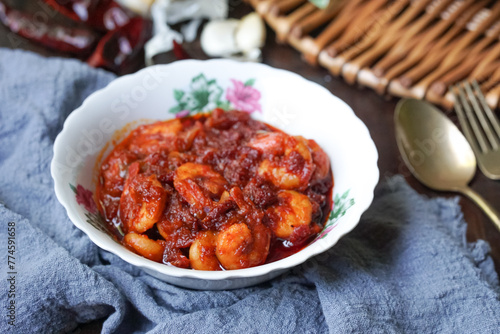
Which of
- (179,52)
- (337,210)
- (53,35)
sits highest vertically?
(337,210)

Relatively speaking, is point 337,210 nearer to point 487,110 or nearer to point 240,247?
point 240,247

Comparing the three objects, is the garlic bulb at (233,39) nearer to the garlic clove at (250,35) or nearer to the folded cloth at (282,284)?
the garlic clove at (250,35)

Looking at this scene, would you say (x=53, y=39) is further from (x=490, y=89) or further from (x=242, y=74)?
(x=490, y=89)

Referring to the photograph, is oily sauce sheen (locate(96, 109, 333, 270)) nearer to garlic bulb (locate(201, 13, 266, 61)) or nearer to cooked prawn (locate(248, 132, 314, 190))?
cooked prawn (locate(248, 132, 314, 190))

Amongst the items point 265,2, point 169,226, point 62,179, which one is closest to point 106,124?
point 62,179

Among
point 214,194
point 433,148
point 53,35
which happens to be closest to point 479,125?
point 433,148
